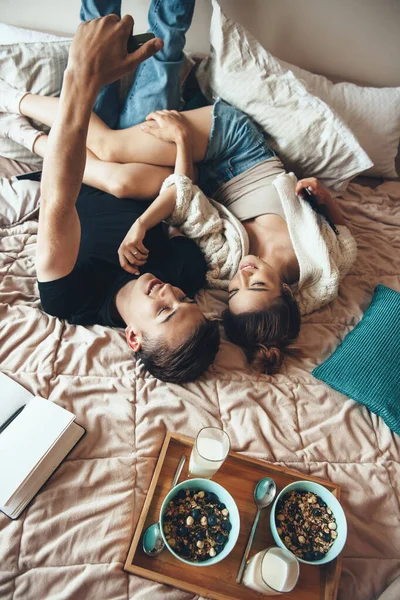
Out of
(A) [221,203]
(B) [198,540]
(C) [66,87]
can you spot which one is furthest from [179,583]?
(A) [221,203]

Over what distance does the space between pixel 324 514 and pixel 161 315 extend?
0.63 meters

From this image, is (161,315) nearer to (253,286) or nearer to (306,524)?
(253,286)

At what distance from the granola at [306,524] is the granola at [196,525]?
143 millimetres

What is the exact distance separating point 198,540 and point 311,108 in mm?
1530

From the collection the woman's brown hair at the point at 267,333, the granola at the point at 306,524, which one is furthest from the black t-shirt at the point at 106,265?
the granola at the point at 306,524

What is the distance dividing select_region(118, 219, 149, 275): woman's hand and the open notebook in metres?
0.47

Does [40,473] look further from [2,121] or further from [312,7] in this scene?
[312,7]

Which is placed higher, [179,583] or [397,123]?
[397,123]

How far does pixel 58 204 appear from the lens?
1020 mm

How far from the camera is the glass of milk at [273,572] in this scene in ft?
2.54

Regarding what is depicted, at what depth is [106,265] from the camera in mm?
1316

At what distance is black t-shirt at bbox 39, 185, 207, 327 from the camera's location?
1.18 metres

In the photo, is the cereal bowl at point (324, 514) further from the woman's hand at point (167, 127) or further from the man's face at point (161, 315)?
the woman's hand at point (167, 127)

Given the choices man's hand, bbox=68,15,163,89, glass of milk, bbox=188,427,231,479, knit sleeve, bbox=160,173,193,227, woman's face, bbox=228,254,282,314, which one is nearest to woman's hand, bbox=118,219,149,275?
knit sleeve, bbox=160,173,193,227
